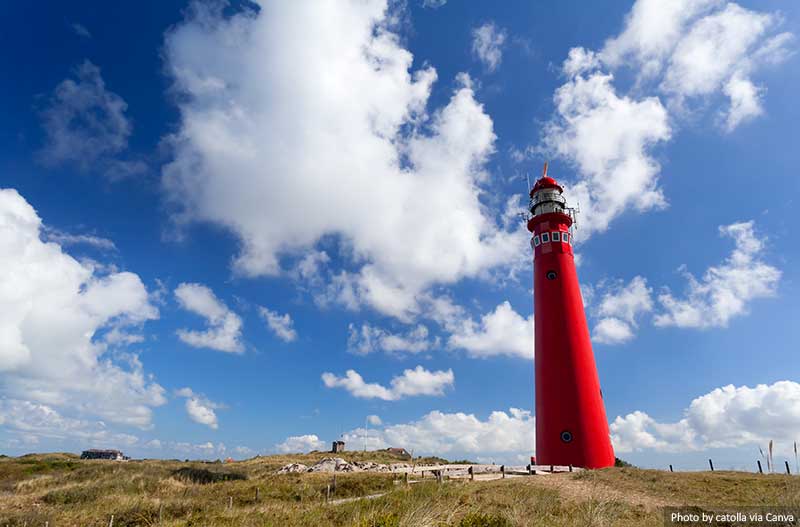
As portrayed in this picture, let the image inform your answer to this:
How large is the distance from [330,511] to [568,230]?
88.9 ft

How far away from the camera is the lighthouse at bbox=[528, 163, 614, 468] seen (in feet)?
87.9

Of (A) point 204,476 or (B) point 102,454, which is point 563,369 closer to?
(A) point 204,476

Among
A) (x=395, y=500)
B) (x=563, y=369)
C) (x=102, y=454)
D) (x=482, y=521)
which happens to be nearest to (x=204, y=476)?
(x=395, y=500)

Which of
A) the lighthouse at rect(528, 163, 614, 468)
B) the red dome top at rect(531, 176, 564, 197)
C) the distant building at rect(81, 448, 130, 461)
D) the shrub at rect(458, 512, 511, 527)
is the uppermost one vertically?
the red dome top at rect(531, 176, 564, 197)

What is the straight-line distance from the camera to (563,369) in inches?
1093

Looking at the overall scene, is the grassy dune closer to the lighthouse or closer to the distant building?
the lighthouse

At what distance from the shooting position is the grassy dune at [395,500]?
11.3 metres

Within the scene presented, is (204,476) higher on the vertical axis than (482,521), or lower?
lower

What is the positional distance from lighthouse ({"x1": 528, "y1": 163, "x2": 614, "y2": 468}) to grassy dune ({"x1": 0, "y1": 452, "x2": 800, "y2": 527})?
2567 mm

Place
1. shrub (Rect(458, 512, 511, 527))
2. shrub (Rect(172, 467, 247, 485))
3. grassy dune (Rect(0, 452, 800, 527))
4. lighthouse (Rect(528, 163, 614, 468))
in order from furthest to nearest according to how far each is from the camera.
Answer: shrub (Rect(172, 467, 247, 485)), lighthouse (Rect(528, 163, 614, 468)), grassy dune (Rect(0, 452, 800, 527)), shrub (Rect(458, 512, 511, 527))

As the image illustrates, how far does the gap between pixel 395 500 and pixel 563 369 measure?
17.7 meters

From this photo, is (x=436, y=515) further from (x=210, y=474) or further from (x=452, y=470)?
(x=210, y=474)

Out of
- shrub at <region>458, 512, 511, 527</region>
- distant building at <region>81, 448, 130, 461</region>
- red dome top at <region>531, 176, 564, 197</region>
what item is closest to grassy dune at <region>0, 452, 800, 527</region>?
shrub at <region>458, 512, 511, 527</region>

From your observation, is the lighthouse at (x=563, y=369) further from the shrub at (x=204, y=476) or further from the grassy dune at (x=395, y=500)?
the shrub at (x=204, y=476)
